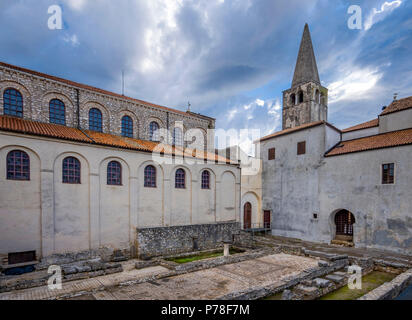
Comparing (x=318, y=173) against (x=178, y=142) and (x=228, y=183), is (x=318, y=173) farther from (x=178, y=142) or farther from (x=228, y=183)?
(x=178, y=142)

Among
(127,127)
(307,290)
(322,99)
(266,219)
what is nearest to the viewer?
(307,290)

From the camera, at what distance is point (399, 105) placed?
16.9 m

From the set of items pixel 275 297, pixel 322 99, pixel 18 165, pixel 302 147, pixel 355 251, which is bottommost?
pixel 355 251

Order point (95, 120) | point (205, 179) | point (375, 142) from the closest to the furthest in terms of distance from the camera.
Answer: point (375, 142)
point (95, 120)
point (205, 179)

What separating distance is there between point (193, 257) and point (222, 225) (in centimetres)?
478

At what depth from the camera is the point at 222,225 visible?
19734mm

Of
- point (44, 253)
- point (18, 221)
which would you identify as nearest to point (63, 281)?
point (44, 253)

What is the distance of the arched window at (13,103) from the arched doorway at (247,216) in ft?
64.5

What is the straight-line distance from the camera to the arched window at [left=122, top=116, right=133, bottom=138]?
1923cm

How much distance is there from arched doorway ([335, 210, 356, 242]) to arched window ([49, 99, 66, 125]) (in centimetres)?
2224

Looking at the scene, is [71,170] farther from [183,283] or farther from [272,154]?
[272,154]

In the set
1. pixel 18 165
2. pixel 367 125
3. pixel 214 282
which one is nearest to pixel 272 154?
pixel 367 125

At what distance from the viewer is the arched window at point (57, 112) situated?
1593 centimetres

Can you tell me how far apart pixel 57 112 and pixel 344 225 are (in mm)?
23182
